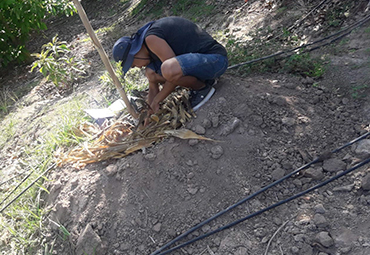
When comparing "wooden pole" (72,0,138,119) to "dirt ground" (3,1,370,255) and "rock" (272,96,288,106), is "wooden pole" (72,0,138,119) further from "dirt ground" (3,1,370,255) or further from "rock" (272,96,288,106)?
"rock" (272,96,288,106)

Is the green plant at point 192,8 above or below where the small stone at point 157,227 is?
above

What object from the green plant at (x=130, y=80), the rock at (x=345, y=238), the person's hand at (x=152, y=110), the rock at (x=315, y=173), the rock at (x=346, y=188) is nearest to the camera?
the rock at (x=345, y=238)

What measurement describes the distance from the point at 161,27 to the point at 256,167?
128cm

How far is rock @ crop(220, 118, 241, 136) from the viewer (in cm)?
237

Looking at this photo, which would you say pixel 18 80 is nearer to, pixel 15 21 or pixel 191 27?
pixel 15 21

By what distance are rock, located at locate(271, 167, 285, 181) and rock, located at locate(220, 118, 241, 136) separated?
1.43ft

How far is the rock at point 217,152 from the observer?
2.28m

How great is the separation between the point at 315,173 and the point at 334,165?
147mm

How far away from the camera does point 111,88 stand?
3.91 metres

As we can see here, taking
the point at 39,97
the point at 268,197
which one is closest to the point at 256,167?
the point at 268,197

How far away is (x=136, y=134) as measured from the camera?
2.53 m

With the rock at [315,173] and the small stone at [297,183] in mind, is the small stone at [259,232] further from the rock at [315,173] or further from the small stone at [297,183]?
the rock at [315,173]

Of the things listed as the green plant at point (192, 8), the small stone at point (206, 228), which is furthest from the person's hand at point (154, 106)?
the green plant at point (192, 8)

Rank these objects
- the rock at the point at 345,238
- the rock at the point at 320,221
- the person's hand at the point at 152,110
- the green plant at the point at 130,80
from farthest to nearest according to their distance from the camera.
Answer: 1. the green plant at the point at 130,80
2. the person's hand at the point at 152,110
3. the rock at the point at 320,221
4. the rock at the point at 345,238
